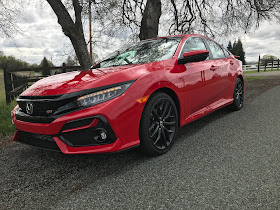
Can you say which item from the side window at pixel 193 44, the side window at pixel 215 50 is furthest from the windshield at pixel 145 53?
the side window at pixel 215 50

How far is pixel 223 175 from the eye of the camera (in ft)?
7.57

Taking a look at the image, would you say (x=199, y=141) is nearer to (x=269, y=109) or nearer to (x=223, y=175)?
(x=223, y=175)

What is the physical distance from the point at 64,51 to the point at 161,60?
815 cm

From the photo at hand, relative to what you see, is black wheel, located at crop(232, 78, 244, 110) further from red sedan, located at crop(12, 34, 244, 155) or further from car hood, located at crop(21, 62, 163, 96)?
car hood, located at crop(21, 62, 163, 96)

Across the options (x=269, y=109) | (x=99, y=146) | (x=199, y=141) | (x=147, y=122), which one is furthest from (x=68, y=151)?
(x=269, y=109)

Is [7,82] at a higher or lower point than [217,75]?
lower

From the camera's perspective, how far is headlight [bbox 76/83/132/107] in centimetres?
233

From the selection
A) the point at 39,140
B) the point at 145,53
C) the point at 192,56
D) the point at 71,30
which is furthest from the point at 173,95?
the point at 71,30

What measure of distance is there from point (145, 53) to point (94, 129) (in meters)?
1.65

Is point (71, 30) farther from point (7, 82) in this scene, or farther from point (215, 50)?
point (215, 50)

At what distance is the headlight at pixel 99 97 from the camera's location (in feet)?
7.64

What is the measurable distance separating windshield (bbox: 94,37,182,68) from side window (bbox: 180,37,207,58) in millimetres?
129

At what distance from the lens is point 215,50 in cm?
444

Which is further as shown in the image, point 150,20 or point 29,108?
point 150,20
